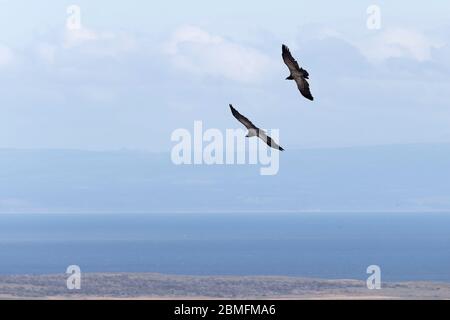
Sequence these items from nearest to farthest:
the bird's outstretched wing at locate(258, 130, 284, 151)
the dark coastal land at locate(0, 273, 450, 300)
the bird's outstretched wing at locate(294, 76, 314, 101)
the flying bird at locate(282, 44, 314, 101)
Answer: the bird's outstretched wing at locate(258, 130, 284, 151) → the flying bird at locate(282, 44, 314, 101) → the bird's outstretched wing at locate(294, 76, 314, 101) → the dark coastal land at locate(0, 273, 450, 300)

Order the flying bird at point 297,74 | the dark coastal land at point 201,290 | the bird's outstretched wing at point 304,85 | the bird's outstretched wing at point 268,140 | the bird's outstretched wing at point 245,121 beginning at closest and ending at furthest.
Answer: the bird's outstretched wing at point 268,140, the bird's outstretched wing at point 245,121, the flying bird at point 297,74, the bird's outstretched wing at point 304,85, the dark coastal land at point 201,290

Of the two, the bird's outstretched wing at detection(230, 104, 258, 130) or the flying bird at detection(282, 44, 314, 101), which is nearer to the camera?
the bird's outstretched wing at detection(230, 104, 258, 130)

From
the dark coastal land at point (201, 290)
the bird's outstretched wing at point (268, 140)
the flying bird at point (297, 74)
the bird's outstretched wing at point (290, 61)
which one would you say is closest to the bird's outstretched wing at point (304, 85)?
the flying bird at point (297, 74)

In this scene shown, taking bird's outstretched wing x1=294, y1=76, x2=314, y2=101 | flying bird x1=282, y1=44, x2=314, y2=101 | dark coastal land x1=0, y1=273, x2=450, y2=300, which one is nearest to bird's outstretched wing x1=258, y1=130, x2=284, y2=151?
flying bird x1=282, y1=44, x2=314, y2=101

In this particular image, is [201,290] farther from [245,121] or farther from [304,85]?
[245,121]

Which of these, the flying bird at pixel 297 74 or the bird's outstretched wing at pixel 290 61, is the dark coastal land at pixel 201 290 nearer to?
the flying bird at pixel 297 74

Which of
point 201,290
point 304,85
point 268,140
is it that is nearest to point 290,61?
A: point 304,85

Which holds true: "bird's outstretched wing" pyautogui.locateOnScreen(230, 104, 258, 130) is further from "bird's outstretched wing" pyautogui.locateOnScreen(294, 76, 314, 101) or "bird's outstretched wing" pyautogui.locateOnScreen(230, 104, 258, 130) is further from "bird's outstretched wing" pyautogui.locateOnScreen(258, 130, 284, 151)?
"bird's outstretched wing" pyautogui.locateOnScreen(294, 76, 314, 101)
